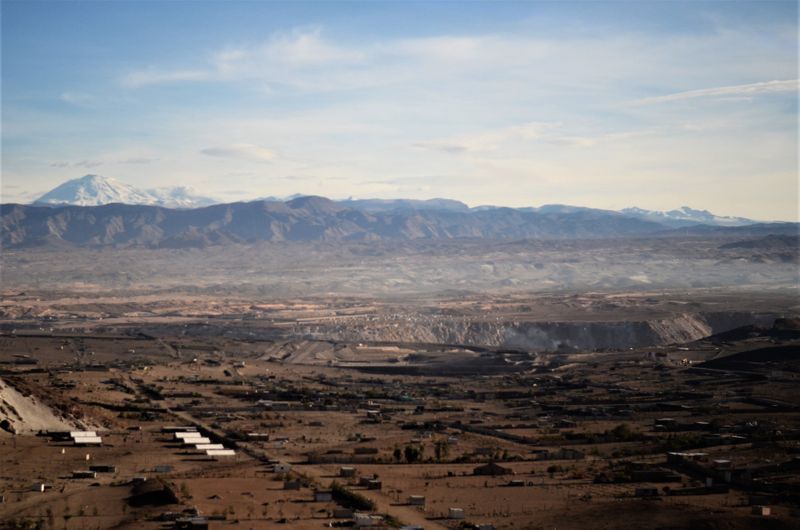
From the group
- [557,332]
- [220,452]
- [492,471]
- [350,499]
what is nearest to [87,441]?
[220,452]

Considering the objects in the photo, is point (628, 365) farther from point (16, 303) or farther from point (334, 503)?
point (16, 303)

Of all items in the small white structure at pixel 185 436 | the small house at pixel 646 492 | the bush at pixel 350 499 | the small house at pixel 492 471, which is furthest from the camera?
the small white structure at pixel 185 436

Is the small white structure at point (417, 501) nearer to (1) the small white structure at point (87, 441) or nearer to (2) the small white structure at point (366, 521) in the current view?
(2) the small white structure at point (366, 521)

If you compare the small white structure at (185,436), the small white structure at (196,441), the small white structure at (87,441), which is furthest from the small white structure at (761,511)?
the small white structure at (87,441)

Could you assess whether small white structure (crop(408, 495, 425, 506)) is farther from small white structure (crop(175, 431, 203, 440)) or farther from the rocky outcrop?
the rocky outcrop

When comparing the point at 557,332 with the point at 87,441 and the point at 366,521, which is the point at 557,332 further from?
the point at 366,521

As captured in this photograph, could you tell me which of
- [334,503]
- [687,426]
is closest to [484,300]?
[687,426]

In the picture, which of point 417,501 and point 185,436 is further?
point 185,436

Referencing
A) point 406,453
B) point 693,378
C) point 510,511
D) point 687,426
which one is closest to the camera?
point 510,511

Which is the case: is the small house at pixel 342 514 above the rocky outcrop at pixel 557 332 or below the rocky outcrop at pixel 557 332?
above

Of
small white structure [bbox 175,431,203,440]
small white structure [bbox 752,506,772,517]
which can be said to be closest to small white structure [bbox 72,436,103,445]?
small white structure [bbox 175,431,203,440]

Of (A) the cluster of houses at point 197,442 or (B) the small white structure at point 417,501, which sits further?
(A) the cluster of houses at point 197,442
